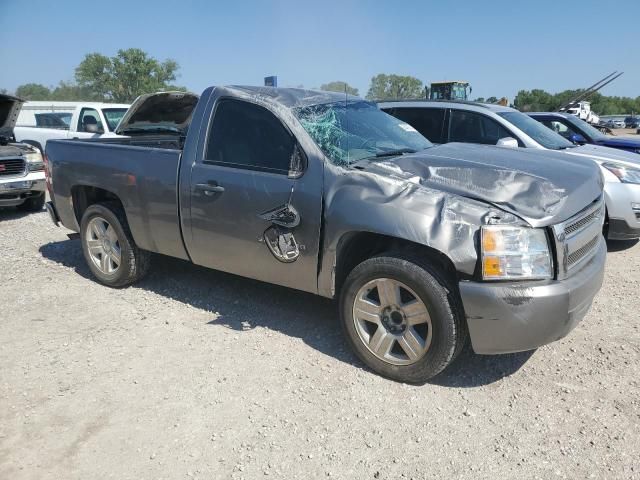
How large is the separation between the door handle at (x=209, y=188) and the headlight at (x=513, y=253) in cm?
197

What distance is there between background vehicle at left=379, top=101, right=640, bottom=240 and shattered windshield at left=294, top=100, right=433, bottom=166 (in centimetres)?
212

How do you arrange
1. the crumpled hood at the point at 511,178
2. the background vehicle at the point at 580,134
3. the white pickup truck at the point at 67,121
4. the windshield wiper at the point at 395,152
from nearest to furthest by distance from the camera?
1. the crumpled hood at the point at 511,178
2. the windshield wiper at the point at 395,152
3. the background vehicle at the point at 580,134
4. the white pickup truck at the point at 67,121

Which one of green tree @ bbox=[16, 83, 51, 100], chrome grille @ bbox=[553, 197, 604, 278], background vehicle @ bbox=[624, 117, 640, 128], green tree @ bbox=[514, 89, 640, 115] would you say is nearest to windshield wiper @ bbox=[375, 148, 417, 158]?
chrome grille @ bbox=[553, 197, 604, 278]

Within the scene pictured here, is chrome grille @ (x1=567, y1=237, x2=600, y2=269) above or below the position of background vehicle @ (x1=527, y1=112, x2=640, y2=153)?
below

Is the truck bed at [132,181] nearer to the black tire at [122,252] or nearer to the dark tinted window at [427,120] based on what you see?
the black tire at [122,252]

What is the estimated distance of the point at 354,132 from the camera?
12.9 ft

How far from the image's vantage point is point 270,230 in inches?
143

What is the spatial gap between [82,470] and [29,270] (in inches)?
149

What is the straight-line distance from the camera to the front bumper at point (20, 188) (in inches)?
322

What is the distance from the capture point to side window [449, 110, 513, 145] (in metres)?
6.92

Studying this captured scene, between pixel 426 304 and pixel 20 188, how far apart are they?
765cm

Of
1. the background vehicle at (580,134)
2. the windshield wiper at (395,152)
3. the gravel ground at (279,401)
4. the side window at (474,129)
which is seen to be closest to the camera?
the gravel ground at (279,401)

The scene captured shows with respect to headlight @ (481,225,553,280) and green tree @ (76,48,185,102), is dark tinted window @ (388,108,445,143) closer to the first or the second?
headlight @ (481,225,553,280)

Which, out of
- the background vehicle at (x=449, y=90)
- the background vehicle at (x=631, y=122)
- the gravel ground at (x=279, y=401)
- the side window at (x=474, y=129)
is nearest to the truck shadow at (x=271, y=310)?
the gravel ground at (x=279, y=401)
